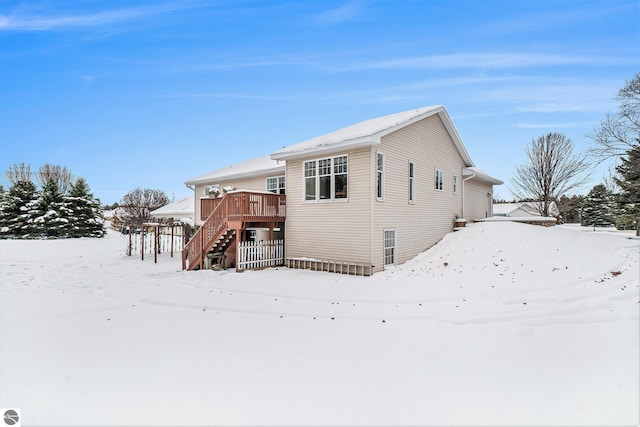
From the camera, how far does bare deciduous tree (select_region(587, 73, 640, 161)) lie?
62.7 feet

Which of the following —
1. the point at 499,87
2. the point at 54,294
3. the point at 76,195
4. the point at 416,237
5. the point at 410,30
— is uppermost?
the point at 410,30

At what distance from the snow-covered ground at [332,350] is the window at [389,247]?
1767mm

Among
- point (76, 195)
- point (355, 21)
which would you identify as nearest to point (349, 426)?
point (355, 21)

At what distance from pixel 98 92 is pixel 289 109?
8255 mm

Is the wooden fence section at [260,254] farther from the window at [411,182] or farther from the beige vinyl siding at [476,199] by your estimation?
the beige vinyl siding at [476,199]

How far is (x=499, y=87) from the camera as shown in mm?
12781

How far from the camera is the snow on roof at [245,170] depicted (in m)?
17.4

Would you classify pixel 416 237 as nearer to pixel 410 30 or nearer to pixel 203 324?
pixel 410 30

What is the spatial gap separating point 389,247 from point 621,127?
18.2 m

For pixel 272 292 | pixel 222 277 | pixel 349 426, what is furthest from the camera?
pixel 222 277

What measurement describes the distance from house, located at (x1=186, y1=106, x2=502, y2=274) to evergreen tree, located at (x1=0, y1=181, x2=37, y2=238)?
2533cm

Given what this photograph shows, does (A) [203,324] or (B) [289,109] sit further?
(B) [289,109]

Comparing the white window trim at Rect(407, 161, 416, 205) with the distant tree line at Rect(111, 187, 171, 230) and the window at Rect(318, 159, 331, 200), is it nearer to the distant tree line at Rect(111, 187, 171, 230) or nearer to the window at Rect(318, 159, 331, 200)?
the window at Rect(318, 159, 331, 200)

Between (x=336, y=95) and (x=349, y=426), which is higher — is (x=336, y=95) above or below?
above
